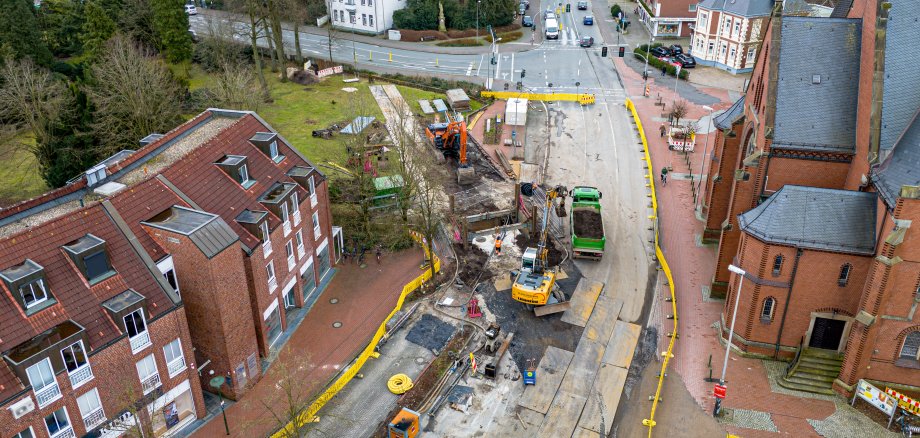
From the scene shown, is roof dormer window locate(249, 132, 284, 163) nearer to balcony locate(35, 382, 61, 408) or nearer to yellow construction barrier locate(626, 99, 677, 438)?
balcony locate(35, 382, 61, 408)

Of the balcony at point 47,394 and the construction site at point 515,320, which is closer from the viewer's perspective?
the balcony at point 47,394

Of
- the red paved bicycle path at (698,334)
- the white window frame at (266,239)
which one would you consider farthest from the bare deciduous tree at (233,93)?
the red paved bicycle path at (698,334)

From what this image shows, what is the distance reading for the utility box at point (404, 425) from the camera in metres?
33.6

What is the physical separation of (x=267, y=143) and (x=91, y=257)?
612 inches

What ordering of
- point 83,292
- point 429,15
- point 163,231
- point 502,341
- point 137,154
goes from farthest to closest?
point 429,15
point 502,341
point 137,154
point 163,231
point 83,292

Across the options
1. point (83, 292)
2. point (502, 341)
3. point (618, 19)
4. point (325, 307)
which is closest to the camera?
point (83, 292)

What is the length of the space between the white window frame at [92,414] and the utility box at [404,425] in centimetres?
1334

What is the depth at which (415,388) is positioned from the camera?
1495 inches

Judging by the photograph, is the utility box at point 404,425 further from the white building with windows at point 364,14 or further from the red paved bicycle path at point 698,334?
the white building with windows at point 364,14

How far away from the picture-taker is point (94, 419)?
30453 mm

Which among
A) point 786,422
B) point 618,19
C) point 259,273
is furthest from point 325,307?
point 618,19

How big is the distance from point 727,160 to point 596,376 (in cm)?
2116

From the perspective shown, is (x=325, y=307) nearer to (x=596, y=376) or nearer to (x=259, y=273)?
(x=259, y=273)

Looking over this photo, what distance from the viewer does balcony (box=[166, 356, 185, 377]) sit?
33156 millimetres
